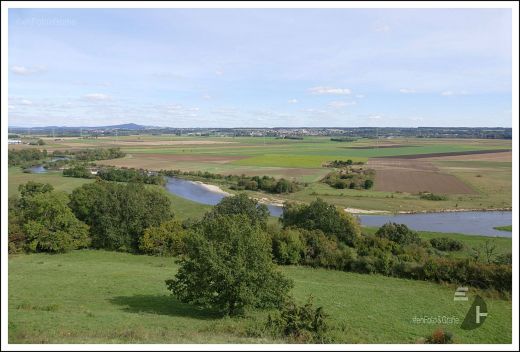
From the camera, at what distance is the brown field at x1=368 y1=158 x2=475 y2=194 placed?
50.4 meters

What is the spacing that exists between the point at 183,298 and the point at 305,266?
11204mm

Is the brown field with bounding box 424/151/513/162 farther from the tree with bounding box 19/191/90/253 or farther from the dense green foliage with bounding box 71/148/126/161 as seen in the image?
the dense green foliage with bounding box 71/148/126/161

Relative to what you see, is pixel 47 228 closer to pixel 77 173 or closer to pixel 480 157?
pixel 77 173

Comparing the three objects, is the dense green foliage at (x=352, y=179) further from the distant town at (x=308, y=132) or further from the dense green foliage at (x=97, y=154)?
the dense green foliage at (x=97, y=154)

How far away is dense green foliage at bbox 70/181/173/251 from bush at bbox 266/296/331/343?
57.1ft

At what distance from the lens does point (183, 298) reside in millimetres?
14531

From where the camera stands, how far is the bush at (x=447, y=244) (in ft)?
91.2

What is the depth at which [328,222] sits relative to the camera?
27.7 m

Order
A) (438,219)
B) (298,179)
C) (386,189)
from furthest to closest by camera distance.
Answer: (298,179) → (386,189) → (438,219)

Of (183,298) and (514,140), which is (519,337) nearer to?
(514,140)

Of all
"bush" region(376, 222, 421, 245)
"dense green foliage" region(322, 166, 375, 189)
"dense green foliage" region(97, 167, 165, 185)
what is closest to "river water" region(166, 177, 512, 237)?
"bush" region(376, 222, 421, 245)

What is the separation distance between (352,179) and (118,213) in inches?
1469

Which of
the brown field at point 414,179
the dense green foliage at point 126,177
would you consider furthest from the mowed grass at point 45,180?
the brown field at point 414,179

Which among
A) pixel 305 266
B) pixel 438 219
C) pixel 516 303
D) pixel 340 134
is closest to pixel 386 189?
pixel 438 219
